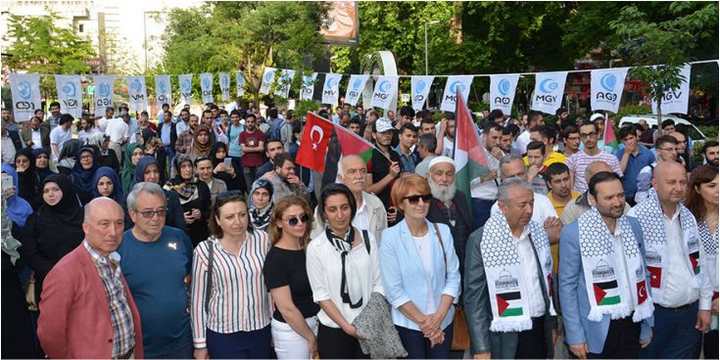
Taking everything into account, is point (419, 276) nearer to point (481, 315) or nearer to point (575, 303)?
point (481, 315)

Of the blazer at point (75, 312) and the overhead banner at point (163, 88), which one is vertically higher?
the overhead banner at point (163, 88)

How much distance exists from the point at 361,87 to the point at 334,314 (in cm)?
1601

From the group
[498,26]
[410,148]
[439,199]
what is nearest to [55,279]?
[439,199]

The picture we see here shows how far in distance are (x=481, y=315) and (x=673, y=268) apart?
136cm

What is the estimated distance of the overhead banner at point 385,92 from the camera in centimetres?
1886

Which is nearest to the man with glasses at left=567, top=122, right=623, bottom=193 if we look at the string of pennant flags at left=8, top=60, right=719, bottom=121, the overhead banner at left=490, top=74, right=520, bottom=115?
the string of pennant flags at left=8, top=60, right=719, bottom=121

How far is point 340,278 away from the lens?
4.34 meters

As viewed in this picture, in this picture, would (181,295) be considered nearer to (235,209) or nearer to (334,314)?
(235,209)

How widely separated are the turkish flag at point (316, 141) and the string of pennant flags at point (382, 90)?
6.36 meters

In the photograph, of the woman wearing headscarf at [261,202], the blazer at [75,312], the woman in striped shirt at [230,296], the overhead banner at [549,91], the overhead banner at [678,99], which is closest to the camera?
the blazer at [75,312]

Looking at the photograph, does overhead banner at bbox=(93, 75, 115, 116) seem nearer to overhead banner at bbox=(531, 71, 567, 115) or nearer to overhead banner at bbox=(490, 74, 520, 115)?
overhead banner at bbox=(490, 74, 520, 115)

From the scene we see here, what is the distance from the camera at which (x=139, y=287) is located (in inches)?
171

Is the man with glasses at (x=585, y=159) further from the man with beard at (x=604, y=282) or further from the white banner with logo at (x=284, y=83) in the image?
the white banner with logo at (x=284, y=83)

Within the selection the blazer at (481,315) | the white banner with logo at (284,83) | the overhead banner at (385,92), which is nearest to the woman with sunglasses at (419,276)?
the blazer at (481,315)
